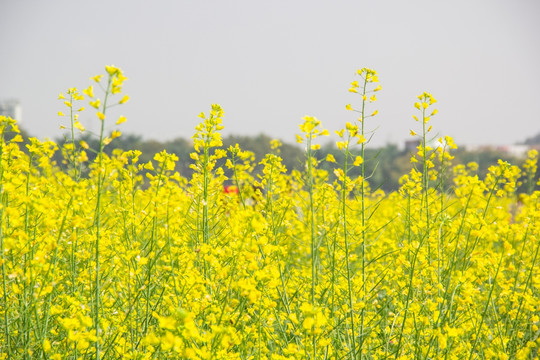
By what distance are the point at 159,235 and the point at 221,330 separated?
118cm

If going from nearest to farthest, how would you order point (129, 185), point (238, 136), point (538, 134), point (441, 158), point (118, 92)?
point (118, 92), point (441, 158), point (129, 185), point (238, 136), point (538, 134)

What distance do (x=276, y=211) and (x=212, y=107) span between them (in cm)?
96

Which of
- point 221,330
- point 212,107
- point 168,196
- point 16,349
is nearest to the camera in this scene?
point 221,330

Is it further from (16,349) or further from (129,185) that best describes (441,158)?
(16,349)

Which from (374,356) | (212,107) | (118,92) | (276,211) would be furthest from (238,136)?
(118,92)

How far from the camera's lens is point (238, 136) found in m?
6.49

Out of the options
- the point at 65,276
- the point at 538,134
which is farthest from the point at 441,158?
the point at 538,134

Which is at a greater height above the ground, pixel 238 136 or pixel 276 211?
pixel 238 136

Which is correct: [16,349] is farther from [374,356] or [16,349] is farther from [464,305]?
[464,305]

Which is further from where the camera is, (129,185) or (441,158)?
(129,185)

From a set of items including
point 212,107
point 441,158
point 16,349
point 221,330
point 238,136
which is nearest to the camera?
point 221,330

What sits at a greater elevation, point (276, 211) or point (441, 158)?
point (441, 158)

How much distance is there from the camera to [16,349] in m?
2.79

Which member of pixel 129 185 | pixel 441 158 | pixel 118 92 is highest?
pixel 118 92
